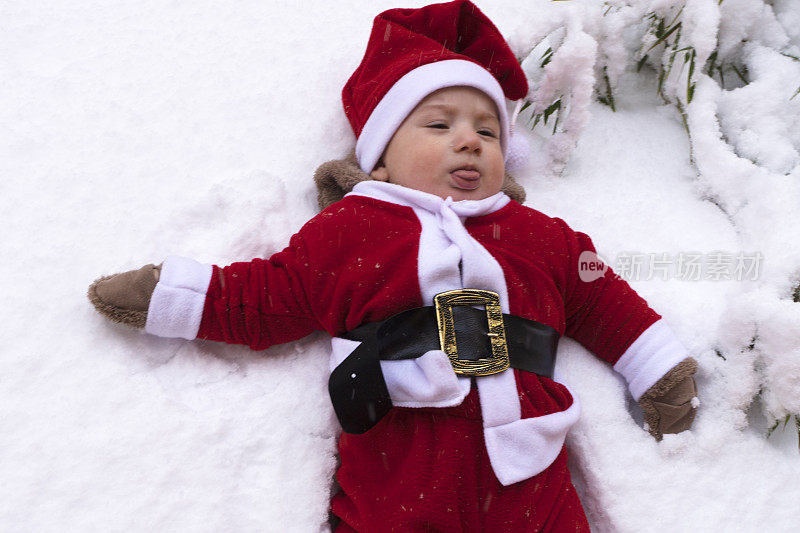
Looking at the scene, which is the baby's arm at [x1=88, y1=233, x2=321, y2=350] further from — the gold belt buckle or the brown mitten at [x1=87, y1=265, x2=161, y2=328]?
the gold belt buckle

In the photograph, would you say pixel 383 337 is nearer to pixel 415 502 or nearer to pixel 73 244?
pixel 415 502

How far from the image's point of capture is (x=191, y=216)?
1.26 metres

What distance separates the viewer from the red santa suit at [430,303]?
1.05m

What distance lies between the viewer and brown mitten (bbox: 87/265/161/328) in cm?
110

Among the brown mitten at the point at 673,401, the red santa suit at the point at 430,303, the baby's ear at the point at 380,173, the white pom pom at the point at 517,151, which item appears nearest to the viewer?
the red santa suit at the point at 430,303

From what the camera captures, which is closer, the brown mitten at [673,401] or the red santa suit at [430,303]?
the red santa suit at [430,303]

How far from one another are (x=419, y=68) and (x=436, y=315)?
542mm

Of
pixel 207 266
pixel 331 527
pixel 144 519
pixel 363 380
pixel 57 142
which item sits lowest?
pixel 331 527

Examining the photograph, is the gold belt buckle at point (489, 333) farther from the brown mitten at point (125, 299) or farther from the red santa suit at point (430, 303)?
the brown mitten at point (125, 299)

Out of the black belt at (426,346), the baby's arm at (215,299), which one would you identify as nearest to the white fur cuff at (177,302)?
the baby's arm at (215,299)

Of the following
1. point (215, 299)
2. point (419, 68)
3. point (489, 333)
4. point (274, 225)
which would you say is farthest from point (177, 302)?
point (419, 68)

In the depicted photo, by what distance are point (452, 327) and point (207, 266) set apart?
470 mm

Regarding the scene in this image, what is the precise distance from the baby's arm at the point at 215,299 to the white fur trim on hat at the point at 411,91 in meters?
0.29

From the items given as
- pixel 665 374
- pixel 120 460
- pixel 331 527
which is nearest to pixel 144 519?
pixel 120 460
